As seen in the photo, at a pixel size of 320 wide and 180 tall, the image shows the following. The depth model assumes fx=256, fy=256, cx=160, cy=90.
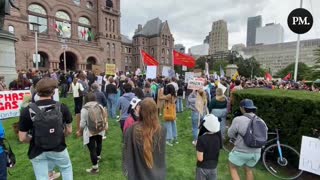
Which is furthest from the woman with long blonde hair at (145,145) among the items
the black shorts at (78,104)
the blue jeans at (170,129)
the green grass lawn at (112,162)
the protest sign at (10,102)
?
the black shorts at (78,104)

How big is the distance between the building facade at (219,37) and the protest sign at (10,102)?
175m

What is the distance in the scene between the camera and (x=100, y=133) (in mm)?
5668

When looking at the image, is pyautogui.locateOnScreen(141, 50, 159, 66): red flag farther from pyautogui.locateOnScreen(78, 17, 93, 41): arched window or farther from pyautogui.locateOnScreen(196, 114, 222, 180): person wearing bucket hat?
pyautogui.locateOnScreen(78, 17, 93, 41): arched window

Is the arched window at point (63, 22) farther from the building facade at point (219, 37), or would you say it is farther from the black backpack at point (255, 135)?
the building facade at point (219, 37)

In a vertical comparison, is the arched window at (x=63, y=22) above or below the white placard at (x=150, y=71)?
above

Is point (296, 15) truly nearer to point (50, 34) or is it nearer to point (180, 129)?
point (180, 129)

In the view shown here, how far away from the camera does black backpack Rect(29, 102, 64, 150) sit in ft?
11.2

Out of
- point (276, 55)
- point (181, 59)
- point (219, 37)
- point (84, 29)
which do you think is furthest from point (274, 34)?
point (181, 59)

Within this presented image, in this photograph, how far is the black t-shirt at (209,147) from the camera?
13.2 feet

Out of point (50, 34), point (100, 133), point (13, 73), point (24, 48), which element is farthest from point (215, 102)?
point (50, 34)

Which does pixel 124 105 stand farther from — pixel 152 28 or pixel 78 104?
pixel 152 28

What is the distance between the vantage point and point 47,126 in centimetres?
344

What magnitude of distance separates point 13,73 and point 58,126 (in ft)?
34.5

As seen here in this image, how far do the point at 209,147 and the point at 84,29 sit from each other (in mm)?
54959
